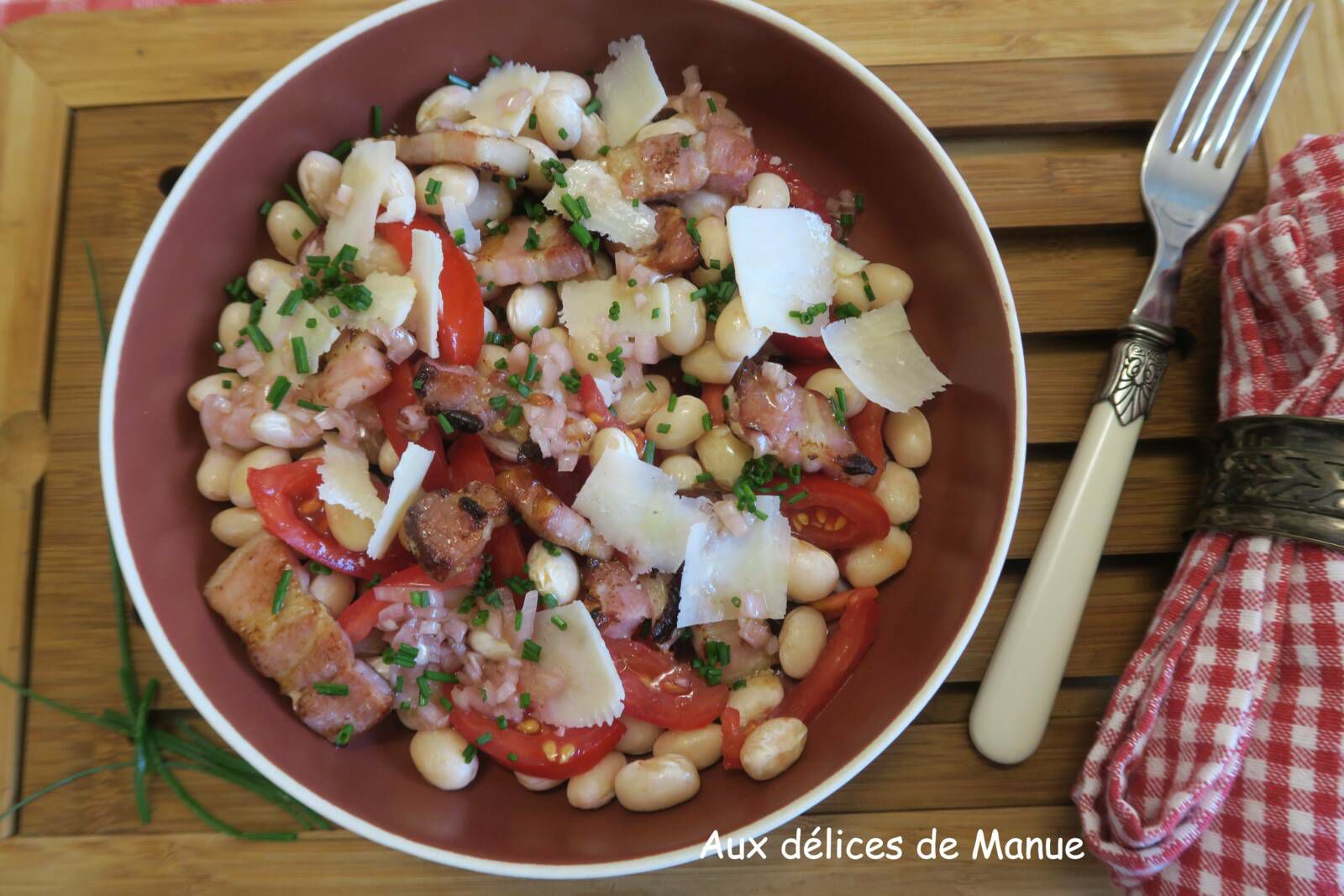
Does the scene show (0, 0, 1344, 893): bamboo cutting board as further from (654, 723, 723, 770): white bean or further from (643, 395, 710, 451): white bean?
(643, 395, 710, 451): white bean

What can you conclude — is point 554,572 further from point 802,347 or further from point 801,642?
point 802,347

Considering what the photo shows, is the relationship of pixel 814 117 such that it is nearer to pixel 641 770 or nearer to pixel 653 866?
pixel 641 770

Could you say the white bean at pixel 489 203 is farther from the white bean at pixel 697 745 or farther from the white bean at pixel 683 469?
the white bean at pixel 697 745

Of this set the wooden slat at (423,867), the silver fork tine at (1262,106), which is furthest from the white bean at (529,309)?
the silver fork tine at (1262,106)

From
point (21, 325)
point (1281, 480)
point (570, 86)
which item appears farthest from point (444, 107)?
point (1281, 480)

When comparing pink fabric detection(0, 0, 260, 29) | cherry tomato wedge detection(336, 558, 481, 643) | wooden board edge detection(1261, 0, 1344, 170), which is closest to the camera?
cherry tomato wedge detection(336, 558, 481, 643)

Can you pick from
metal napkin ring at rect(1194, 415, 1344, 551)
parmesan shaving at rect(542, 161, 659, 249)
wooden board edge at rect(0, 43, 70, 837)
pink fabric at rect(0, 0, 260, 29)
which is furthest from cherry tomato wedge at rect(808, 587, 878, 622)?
pink fabric at rect(0, 0, 260, 29)
